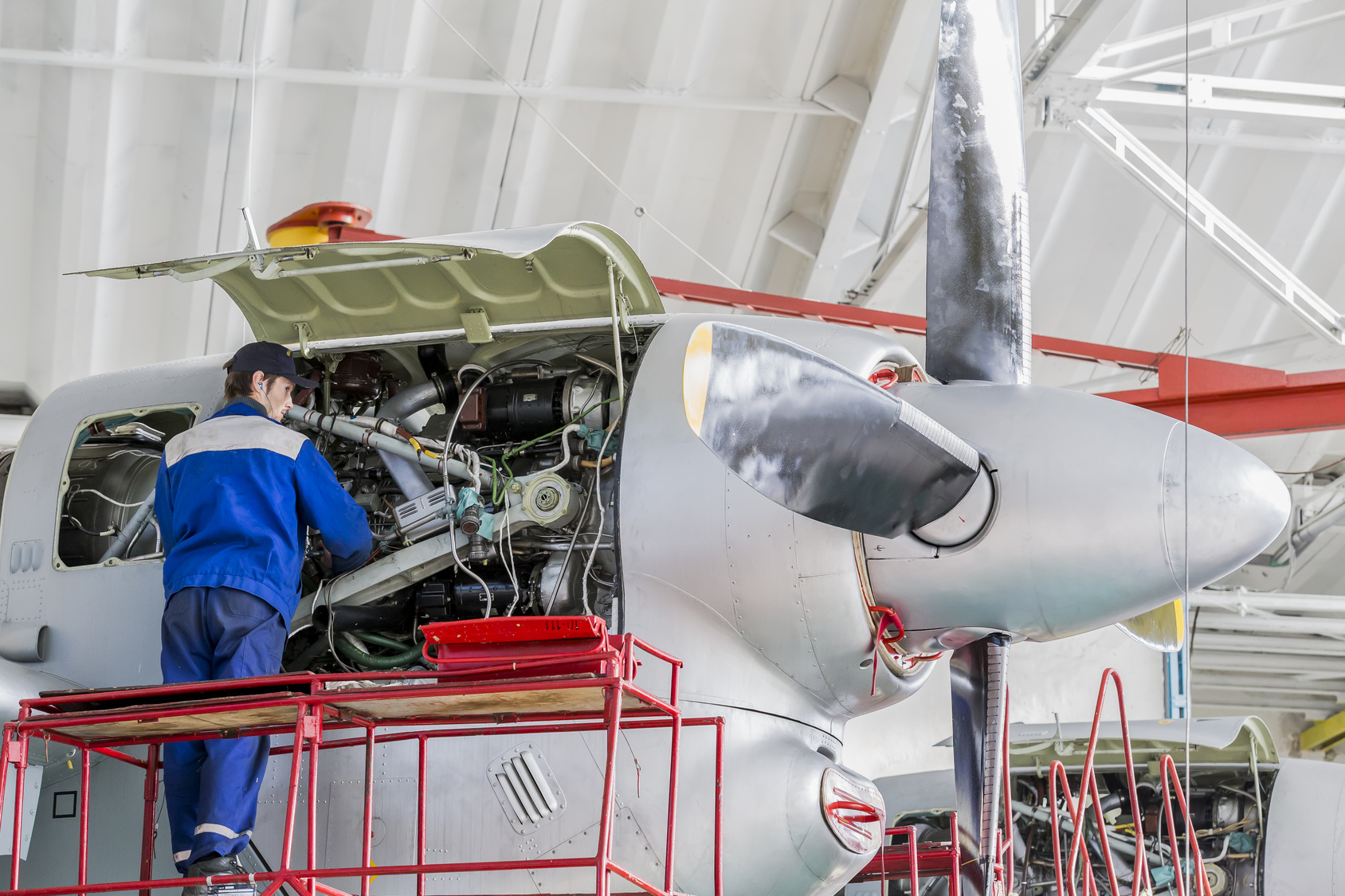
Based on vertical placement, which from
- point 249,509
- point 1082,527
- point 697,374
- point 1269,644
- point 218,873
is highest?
point 1269,644

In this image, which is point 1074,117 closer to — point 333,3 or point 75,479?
point 333,3

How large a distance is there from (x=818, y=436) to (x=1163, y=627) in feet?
8.12

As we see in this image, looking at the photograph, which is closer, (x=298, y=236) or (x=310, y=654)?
(x=310, y=654)

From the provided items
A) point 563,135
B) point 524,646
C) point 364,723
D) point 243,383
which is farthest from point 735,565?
point 563,135

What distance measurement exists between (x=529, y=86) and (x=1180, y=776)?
7.87 metres

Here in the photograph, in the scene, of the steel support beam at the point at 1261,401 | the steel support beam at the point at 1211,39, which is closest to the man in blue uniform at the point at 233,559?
the steel support beam at the point at 1211,39

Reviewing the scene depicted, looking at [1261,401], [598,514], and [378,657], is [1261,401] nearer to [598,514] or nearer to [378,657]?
[598,514]

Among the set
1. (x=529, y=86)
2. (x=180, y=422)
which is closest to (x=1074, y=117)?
(x=529, y=86)

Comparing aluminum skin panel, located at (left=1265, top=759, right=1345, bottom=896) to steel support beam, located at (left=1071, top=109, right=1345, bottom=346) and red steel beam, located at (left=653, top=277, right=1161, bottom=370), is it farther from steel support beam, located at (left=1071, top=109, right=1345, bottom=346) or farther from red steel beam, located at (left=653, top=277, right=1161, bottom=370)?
steel support beam, located at (left=1071, top=109, right=1345, bottom=346)

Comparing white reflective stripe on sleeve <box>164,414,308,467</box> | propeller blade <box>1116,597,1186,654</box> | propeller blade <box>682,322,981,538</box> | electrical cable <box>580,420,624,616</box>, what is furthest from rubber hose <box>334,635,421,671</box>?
propeller blade <box>1116,597,1186,654</box>

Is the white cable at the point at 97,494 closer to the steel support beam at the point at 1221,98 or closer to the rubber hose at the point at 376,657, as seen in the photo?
the rubber hose at the point at 376,657

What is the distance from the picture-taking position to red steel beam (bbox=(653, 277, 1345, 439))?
1070 centimetres

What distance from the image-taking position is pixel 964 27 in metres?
5.26

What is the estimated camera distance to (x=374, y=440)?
17.2 ft
